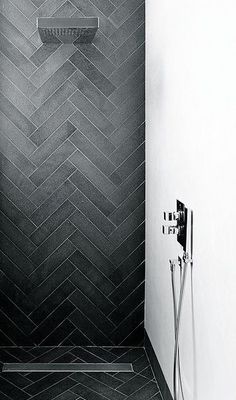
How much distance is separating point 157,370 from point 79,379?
1.53ft

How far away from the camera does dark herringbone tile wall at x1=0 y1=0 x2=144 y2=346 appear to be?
4.20 m

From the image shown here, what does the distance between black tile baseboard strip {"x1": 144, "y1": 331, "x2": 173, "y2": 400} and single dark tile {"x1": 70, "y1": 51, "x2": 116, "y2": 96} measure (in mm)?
1639

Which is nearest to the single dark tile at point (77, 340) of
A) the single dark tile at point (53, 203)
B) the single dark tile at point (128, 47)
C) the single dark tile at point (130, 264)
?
the single dark tile at point (130, 264)

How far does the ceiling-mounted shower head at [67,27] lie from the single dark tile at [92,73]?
207 millimetres

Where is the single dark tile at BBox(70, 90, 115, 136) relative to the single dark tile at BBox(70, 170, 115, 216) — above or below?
above

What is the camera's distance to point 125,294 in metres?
4.39

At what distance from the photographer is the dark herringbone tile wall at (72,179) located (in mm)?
4195

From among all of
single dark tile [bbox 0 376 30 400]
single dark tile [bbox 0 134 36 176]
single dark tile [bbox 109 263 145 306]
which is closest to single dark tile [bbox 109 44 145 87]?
single dark tile [bbox 0 134 36 176]

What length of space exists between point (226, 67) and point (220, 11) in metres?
0.21

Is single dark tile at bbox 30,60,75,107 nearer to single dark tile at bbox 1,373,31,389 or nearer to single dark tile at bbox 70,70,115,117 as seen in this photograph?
single dark tile at bbox 70,70,115,117

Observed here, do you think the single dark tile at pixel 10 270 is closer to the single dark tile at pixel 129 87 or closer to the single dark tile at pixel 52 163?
the single dark tile at pixel 52 163

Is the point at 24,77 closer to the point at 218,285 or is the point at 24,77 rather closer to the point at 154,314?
the point at 154,314

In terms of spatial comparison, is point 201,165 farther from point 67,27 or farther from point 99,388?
point 99,388

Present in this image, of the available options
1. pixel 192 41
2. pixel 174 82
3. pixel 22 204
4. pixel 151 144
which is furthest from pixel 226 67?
pixel 22 204
